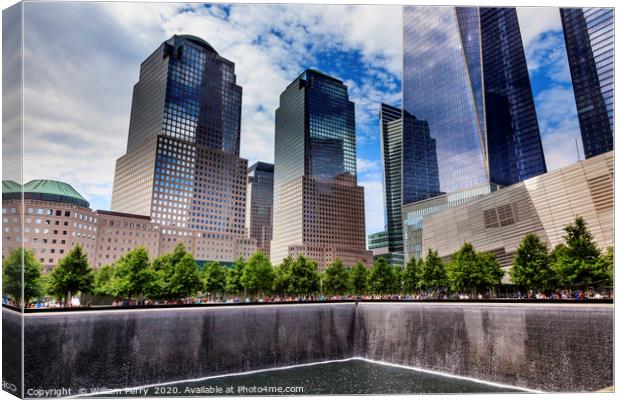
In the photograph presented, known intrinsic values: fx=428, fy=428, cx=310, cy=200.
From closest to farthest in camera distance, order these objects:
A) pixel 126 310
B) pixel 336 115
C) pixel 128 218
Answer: pixel 126 310
pixel 128 218
pixel 336 115

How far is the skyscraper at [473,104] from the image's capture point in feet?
419

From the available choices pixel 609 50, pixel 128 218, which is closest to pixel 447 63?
pixel 609 50

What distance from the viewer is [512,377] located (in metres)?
31.2

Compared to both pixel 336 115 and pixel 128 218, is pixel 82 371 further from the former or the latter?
pixel 336 115

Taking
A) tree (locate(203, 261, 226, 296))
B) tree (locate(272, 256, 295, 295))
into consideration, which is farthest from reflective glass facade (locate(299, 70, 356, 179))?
tree (locate(203, 261, 226, 296))

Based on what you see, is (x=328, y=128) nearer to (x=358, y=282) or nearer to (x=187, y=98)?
(x=187, y=98)

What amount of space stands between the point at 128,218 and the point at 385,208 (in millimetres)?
111589

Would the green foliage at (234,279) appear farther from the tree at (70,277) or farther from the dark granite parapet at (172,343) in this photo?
the dark granite parapet at (172,343)

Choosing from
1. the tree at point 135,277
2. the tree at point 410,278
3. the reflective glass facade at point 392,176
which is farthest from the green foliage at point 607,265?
the reflective glass facade at point 392,176

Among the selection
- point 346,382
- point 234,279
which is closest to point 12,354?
point 346,382

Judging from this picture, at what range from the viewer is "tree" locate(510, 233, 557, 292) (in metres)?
48.1

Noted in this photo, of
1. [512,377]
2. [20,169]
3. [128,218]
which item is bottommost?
[512,377]

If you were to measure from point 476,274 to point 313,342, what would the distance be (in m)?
26.3

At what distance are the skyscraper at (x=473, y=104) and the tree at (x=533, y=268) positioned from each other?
249 feet
